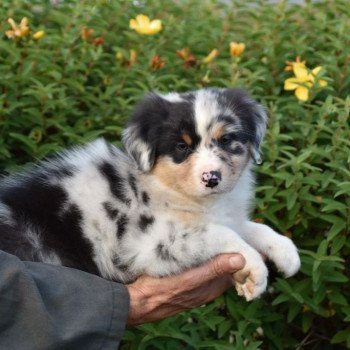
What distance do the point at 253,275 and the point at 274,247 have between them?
0.30m

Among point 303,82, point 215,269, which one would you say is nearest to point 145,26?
point 303,82

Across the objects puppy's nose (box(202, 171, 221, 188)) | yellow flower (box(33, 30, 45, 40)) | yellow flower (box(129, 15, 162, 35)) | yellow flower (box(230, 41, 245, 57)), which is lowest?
yellow flower (box(230, 41, 245, 57))

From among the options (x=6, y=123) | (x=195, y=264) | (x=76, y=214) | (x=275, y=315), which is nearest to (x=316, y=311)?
(x=275, y=315)

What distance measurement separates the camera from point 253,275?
3420mm

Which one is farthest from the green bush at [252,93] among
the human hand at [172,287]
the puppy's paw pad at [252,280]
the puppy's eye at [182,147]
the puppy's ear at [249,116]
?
the puppy's eye at [182,147]

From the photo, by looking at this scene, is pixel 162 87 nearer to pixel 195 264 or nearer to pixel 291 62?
pixel 291 62

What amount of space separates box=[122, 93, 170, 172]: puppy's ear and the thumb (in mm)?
416

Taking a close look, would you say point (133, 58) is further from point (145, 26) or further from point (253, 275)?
point (253, 275)

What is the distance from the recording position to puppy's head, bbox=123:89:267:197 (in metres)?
3.38

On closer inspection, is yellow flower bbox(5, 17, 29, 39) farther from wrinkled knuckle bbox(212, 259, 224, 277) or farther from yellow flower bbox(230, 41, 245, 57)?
wrinkled knuckle bbox(212, 259, 224, 277)

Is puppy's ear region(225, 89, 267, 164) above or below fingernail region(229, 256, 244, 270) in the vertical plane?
above

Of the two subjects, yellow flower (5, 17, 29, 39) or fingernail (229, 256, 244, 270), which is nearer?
fingernail (229, 256, 244, 270)

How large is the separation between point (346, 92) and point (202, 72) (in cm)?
77

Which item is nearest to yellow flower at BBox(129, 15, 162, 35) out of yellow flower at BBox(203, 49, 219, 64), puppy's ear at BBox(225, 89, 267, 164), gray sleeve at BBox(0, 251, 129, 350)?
yellow flower at BBox(203, 49, 219, 64)
